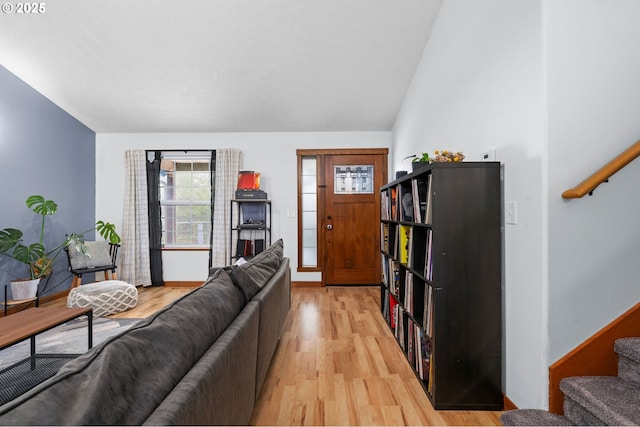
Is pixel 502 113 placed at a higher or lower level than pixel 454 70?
lower

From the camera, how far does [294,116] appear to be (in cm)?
449

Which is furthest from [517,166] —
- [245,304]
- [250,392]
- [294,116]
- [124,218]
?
[124,218]

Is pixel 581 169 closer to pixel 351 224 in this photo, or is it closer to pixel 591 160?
pixel 591 160

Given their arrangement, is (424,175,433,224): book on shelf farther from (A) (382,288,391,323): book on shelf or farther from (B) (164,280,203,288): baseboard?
(B) (164,280,203,288): baseboard

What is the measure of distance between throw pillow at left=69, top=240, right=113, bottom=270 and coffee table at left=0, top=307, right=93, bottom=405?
1.90m

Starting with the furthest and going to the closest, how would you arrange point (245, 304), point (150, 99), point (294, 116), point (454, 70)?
point (294, 116) → point (150, 99) → point (454, 70) → point (245, 304)

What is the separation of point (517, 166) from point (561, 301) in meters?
0.71

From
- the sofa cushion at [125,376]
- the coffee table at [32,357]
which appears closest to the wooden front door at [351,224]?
the coffee table at [32,357]

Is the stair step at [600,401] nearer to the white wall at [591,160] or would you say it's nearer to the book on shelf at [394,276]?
the white wall at [591,160]

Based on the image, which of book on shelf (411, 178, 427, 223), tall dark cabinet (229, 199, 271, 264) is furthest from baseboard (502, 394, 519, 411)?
tall dark cabinet (229, 199, 271, 264)

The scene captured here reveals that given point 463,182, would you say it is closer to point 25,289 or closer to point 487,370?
point 487,370

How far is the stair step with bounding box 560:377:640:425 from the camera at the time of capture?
1.19 metres

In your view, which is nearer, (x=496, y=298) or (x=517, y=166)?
(x=517, y=166)

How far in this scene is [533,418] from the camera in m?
1.43
